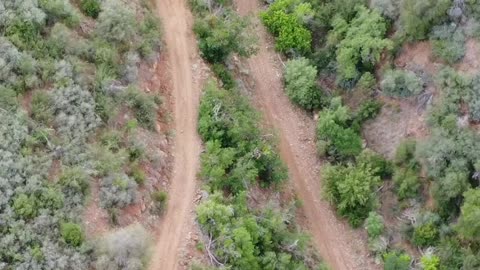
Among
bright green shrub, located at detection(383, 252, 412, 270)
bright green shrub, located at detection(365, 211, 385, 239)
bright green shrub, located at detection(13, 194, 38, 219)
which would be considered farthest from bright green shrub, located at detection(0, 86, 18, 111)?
bright green shrub, located at detection(383, 252, 412, 270)

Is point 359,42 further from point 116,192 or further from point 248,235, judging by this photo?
point 116,192

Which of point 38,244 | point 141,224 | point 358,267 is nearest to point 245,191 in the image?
point 141,224

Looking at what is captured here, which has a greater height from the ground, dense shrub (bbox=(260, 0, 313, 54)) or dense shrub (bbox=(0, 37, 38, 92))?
dense shrub (bbox=(0, 37, 38, 92))

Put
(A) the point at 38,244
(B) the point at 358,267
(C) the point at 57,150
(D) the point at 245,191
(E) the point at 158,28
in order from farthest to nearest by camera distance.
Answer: (E) the point at 158,28, (B) the point at 358,267, (D) the point at 245,191, (C) the point at 57,150, (A) the point at 38,244

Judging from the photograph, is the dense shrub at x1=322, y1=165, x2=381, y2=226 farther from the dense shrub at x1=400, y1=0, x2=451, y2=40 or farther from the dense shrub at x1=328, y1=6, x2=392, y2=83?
the dense shrub at x1=400, y1=0, x2=451, y2=40

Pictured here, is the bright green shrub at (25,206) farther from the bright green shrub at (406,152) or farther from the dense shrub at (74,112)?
the bright green shrub at (406,152)

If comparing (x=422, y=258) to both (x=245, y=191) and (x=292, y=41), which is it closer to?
(x=245, y=191)
